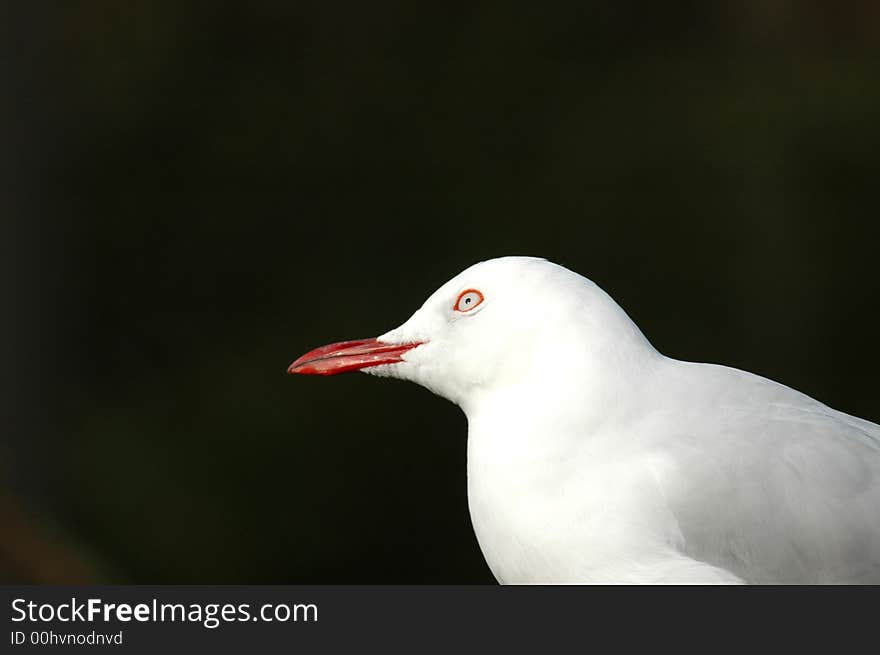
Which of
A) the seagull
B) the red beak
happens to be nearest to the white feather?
the seagull

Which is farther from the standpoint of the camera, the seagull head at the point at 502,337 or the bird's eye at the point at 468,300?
the bird's eye at the point at 468,300

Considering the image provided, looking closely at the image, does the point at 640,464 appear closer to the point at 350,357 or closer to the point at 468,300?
the point at 468,300

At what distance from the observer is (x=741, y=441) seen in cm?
154

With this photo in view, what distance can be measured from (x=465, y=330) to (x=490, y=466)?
0.21 m

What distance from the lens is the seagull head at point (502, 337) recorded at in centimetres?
161

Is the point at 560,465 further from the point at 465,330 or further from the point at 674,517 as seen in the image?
the point at 465,330

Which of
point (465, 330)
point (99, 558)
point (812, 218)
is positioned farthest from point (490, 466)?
point (812, 218)

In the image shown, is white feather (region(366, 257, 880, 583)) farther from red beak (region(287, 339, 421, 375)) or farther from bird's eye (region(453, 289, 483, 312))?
red beak (region(287, 339, 421, 375))

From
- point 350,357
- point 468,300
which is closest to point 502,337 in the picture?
point 468,300

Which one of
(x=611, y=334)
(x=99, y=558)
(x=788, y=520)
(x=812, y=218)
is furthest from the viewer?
(x=812, y=218)

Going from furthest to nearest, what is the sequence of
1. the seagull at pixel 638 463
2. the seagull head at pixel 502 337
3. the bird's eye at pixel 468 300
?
1. the bird's eye at pixel 468 300
2. the seagull head at pixel 502 337
3. the seagull at pixel 638 463

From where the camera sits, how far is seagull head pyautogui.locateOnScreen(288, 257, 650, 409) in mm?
1614

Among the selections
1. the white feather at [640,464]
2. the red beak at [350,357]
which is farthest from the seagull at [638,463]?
the red beak at [350,357]

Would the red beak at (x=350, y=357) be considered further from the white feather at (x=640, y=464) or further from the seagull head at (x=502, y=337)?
the white feather at (x=640, y=464)
